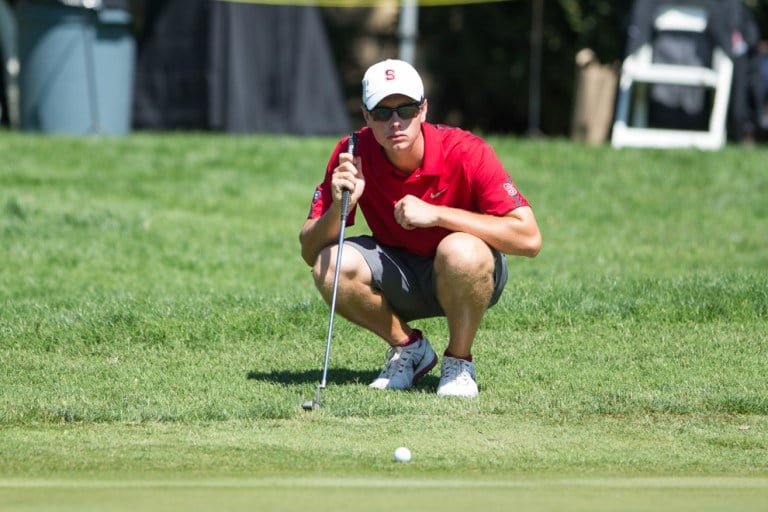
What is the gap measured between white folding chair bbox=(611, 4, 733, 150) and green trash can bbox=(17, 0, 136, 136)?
5408mm

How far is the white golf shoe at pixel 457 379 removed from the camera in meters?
5.99

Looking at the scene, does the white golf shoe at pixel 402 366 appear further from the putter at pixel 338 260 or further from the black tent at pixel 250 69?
the black tent at pixel 250 69

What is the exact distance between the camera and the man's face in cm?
575

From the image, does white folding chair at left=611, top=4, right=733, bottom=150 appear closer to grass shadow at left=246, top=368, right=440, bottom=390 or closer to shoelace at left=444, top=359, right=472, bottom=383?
grass shadow at left=246, top=368, right=440, bottom=390

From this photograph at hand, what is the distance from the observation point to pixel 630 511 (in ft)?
13.9

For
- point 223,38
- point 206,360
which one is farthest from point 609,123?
point 206,360

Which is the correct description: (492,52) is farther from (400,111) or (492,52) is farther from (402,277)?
(400,111)

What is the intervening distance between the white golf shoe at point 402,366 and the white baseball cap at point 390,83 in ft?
3.83

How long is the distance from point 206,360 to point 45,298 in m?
2.31

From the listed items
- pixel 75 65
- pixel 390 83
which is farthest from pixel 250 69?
pixel 390 83

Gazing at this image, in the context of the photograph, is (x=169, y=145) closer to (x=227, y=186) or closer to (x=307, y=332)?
(x=227, y=186)

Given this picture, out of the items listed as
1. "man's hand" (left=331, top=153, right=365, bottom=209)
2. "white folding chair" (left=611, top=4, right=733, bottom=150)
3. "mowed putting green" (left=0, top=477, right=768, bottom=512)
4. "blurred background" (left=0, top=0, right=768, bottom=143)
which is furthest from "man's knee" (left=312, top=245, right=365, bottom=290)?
"blurred background" (left=0, top=0, right=768, bottom=143)

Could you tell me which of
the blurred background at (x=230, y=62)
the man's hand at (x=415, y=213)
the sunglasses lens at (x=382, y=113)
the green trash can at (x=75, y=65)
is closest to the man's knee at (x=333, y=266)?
the man's hand at (x=415, y=213)

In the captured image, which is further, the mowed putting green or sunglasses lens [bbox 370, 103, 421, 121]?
sunglasses lens [bbox 370, 103, 421, 121]
